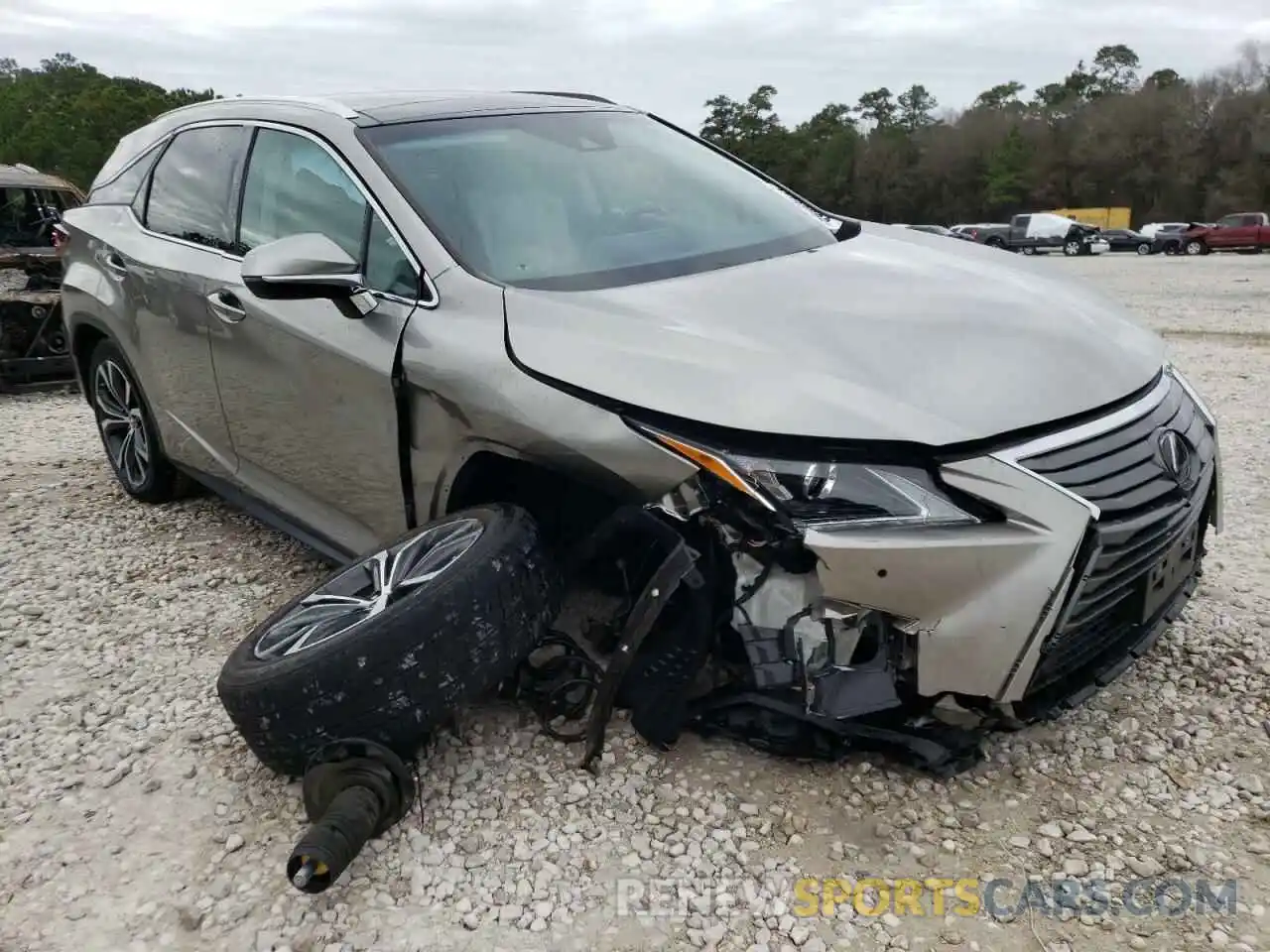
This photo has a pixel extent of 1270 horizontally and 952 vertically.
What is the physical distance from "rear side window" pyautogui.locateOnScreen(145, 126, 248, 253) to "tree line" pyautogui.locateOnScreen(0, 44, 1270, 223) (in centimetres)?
4724

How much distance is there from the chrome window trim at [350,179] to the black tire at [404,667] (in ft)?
2.46

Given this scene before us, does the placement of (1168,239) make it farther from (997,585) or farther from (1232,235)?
(997,585)

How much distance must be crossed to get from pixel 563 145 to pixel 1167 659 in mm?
2539

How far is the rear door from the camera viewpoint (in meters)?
3.89

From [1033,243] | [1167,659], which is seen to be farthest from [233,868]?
[1033,243]

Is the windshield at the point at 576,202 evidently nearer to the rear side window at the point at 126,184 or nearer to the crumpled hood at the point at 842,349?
the crumpled hood at the point at 842,349

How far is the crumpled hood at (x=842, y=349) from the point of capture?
7.61 ft

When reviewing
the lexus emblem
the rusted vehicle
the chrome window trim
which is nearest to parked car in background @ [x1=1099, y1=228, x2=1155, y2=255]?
the rusted vehicle

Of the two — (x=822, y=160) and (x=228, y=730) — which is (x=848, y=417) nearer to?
(x=228, y=730)

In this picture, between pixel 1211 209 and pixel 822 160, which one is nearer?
pixel 1211 209

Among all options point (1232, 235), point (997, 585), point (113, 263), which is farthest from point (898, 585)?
point (1232, 235)

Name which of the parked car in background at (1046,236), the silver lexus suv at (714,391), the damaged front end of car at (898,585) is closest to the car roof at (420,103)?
the silver lexus suv at (714,391)

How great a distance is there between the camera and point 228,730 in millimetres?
3096

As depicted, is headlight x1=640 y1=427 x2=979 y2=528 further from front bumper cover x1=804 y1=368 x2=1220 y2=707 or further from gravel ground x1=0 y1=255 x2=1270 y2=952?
gravel ground x1=0 y1=255 x2=1270 y2=952
